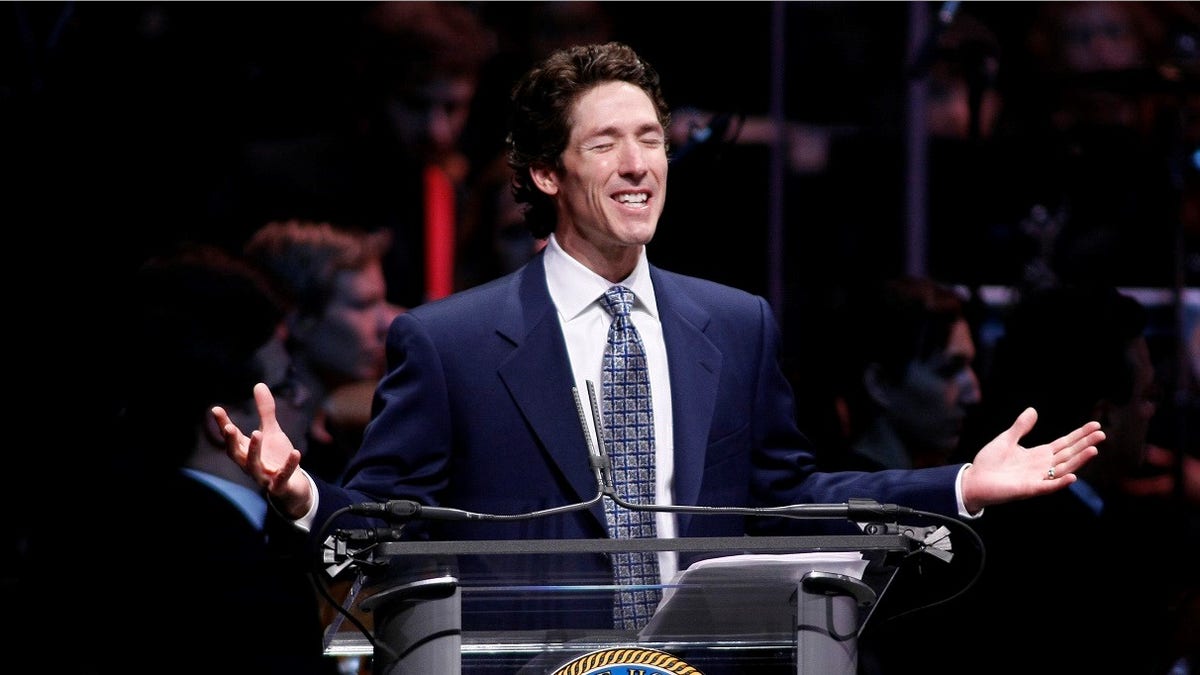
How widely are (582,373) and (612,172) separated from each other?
32 cm

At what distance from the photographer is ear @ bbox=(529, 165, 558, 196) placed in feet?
8.50

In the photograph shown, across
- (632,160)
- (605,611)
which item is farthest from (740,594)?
(632,160)

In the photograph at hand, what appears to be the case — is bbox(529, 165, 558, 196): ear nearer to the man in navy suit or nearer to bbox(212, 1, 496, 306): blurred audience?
the man in navy suit

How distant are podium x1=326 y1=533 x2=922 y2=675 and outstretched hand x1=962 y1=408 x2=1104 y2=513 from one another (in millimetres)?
343

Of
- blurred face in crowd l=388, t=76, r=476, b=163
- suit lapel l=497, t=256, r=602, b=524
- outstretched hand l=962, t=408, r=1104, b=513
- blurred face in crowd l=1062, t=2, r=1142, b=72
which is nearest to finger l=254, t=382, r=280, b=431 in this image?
suit lapel l=497, t=256, r=602, b=524

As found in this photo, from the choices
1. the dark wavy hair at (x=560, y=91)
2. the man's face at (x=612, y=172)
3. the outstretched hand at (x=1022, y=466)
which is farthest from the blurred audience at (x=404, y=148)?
the outstretched hand at (x=1022, y=466)

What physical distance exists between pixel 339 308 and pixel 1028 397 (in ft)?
5.62

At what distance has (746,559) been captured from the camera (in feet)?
5.86

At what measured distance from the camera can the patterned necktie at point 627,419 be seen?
230 cm

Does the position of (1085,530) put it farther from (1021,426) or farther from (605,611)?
(605,611)

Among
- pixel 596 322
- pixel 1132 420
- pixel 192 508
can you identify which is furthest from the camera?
pixel 1132 420

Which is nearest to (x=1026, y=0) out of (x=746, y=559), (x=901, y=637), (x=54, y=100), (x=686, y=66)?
(x=686, y=66)

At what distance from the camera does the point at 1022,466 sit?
214 centimetres

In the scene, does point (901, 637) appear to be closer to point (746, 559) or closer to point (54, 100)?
point (746, 559)
